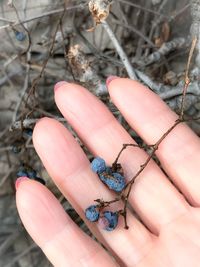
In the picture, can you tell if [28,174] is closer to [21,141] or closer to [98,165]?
[21,141]

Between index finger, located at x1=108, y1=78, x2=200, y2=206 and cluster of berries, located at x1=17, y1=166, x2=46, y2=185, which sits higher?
index finger, located at x1=108, y1=78, x2=200, y2=206

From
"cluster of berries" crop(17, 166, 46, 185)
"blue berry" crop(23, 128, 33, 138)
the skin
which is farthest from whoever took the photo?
"blue berry" crop(23, 128, 33, 138)

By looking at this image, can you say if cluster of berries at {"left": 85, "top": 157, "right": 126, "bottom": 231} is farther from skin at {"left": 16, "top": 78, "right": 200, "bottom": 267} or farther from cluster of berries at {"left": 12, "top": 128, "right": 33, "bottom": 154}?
cluster of berries at {"left": 12, "top": 128, "right": 33, "bottom": 154}

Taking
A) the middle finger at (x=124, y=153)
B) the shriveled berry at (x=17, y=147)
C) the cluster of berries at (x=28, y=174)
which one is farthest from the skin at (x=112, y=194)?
the shriveled berry at (x=17, y=147)

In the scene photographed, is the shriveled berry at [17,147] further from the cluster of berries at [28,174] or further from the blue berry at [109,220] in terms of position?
the blue berry at [109,220]

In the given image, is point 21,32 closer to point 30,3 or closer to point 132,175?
point 30,3

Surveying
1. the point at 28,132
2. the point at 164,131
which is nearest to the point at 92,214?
the point at 164,131

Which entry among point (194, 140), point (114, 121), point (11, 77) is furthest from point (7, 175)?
point (194, 140)

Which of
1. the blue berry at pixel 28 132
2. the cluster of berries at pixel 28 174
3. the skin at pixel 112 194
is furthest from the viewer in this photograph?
the blue berry at pixel 28 132

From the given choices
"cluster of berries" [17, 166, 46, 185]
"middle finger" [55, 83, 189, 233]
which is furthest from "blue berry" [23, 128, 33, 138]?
"middle finger" [55, 83, 189, 233]
